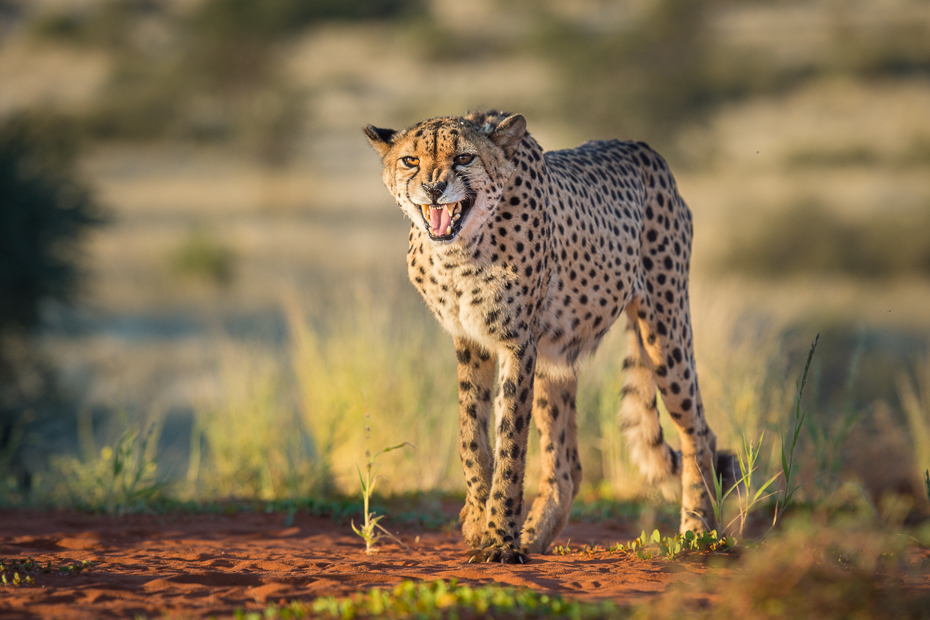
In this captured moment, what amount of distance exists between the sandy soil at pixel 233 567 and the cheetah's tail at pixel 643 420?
0.42 metres

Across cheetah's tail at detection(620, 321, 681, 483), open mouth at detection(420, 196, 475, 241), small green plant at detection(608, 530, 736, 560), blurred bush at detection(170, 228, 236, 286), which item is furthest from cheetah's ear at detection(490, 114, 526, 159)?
blurred bush at detection(170, 228, 236, 286)

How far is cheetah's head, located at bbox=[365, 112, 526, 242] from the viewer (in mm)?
3197

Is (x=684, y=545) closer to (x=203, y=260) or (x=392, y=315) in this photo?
(x=392, y=315)

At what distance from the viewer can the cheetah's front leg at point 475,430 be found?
136 inches

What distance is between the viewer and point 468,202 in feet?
10.8

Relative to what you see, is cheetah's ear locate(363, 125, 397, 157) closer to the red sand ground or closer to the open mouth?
the open mouth

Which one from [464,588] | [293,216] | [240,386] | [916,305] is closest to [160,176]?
[293,216]

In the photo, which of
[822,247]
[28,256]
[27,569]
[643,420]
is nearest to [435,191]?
[643,420]

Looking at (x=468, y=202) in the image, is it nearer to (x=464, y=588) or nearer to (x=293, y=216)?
(x=464, y=588)

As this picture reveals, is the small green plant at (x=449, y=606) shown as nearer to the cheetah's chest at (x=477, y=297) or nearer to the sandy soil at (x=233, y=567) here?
the sandy soil at (x=233, y=567)

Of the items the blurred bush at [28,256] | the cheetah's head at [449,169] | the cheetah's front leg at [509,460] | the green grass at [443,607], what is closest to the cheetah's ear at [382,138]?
the cheetah's head at [449,169]

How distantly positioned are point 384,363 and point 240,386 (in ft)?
3.51

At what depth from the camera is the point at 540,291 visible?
3520 mm

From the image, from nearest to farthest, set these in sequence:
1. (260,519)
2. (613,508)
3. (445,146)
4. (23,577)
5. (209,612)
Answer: (209,612), (23,577), (445,146), (260,519), (613,508)
